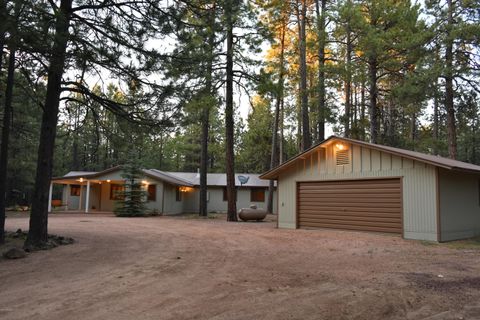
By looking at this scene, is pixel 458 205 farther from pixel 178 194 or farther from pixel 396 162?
pixel 178 194

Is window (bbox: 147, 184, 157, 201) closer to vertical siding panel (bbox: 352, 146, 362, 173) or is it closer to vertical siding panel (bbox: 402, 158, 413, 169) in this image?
vertical siding panel (bbox: 352, 146, 362, 173)

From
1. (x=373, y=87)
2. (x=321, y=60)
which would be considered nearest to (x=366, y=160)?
(x=373, y=87)

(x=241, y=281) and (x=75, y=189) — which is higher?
(x=75, y=189)

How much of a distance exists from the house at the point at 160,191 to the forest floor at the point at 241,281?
52.1ft

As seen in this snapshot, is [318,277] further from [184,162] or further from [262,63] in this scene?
[184,162]

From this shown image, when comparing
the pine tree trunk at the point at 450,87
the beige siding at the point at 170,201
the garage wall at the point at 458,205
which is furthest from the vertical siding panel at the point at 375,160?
the beige siding at the point at 170,201

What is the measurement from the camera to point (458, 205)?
12.4 metres

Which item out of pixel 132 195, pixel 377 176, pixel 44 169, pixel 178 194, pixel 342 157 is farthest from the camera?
pixel 178 194

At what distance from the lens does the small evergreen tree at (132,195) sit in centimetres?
2327

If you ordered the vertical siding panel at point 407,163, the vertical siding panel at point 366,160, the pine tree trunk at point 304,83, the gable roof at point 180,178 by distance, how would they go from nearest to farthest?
the vertical siding panel at point 407,163 → the vertical siding panel at point 366,160 → the pine tree trunk at point 304,83 → the gable roof at point 180,178

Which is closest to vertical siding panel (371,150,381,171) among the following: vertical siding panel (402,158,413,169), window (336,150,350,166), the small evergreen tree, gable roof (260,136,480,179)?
gable roof (260,136,480,179)

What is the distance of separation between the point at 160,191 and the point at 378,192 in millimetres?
16347

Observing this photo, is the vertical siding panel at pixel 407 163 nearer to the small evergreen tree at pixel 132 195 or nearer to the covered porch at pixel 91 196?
the small evergreen tree at pixel 132 195

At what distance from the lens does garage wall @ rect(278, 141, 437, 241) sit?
38.2 ft
